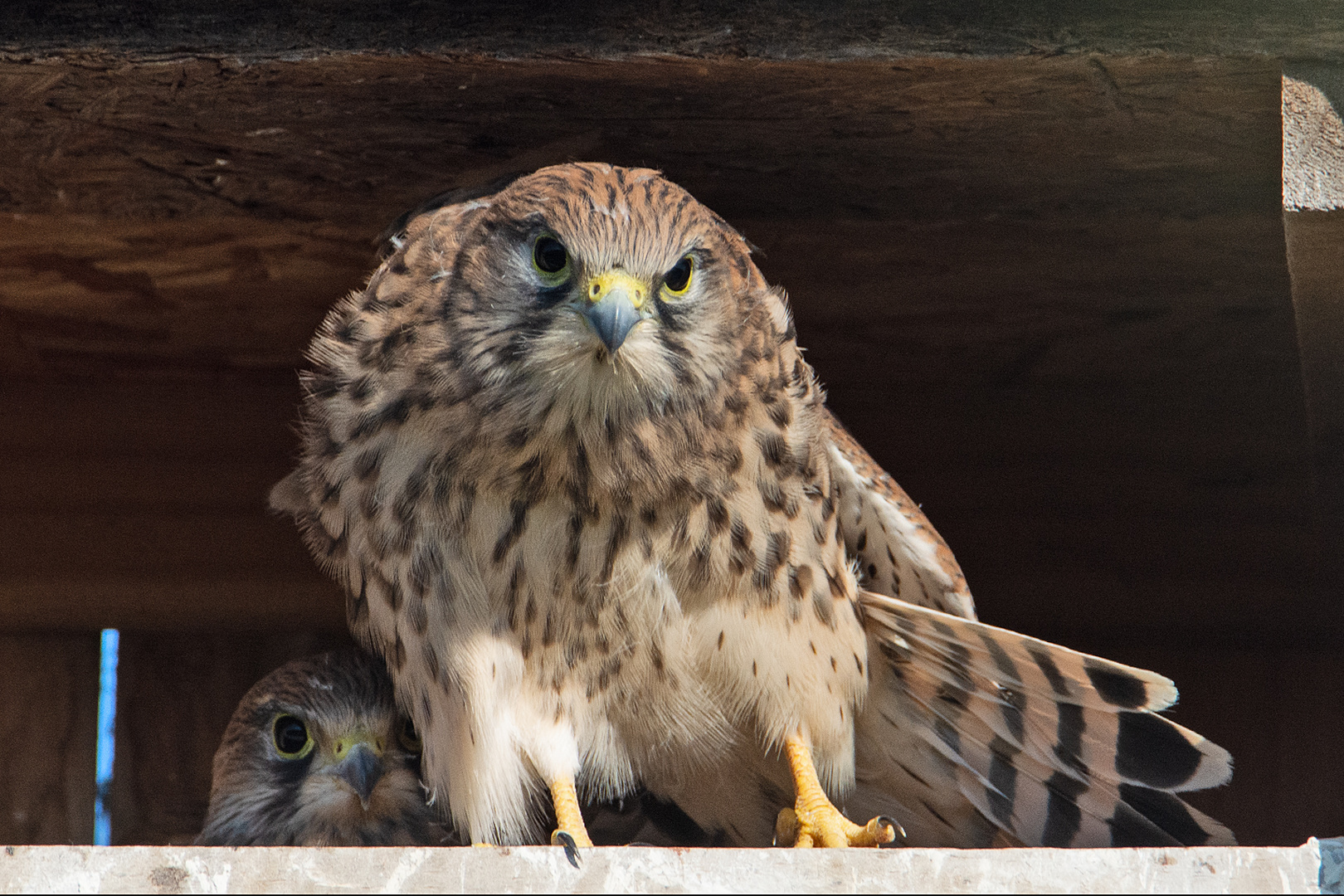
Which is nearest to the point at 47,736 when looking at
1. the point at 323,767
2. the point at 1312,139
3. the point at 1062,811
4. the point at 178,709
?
the point at 178,709

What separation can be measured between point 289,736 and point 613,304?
5.05 ft

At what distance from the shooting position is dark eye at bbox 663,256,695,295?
2369mm

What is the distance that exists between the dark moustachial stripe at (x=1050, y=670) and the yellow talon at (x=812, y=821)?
0.38 metres

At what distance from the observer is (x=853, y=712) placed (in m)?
2.91

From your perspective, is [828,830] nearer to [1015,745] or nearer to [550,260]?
[1015,745]

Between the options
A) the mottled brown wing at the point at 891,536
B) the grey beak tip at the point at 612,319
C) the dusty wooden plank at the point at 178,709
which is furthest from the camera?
the dusty wooden plank at the point at 178,709

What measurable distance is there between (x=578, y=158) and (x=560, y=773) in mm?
1128

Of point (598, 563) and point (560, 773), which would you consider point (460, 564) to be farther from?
point (560, 773)

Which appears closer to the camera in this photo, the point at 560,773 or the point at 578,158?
the point at 560,773

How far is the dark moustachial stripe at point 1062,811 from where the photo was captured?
284cm

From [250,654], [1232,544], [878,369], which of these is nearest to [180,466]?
[250,654]

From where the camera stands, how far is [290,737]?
330 centimetres

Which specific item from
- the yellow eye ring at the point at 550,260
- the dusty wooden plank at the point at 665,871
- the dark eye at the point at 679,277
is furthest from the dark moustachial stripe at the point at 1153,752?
the yellow eye ring at the point at 550,260

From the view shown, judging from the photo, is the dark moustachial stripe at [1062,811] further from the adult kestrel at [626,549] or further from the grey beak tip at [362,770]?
the grey beak tip at [362,770]
